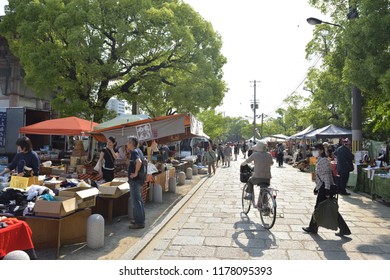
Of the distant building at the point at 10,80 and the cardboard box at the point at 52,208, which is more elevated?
the distant building at the point at 10,80

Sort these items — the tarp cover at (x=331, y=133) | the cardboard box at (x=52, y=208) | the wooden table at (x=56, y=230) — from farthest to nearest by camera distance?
the tarp cover at (x=331, y=133)
the wooden table at (x=56, y=230)
the cardboard box at (x=52, y=208)

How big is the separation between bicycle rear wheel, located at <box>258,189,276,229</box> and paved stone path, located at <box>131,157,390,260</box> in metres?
0.16

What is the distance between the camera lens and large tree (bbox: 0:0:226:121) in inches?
577

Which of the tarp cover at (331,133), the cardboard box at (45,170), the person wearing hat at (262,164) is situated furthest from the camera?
the tarp cover at (331,133)

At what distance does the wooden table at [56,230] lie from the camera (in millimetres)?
4973

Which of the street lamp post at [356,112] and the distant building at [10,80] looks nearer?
the street lamp post at [356,112]

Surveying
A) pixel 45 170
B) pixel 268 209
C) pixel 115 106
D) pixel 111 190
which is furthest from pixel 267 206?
pixel 115 106

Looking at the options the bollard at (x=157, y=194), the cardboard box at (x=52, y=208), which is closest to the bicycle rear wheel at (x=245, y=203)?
the bollard at (x=157, y=194)

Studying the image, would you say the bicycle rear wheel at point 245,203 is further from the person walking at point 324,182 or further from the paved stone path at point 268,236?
the person walking at point 324,182

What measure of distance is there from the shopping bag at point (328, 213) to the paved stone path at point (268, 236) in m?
0.26

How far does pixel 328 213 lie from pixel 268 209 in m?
1.17

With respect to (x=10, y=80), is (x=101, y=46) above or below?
above

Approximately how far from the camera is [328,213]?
5840 mm

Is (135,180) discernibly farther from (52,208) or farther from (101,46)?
(101,46)
